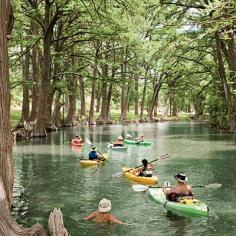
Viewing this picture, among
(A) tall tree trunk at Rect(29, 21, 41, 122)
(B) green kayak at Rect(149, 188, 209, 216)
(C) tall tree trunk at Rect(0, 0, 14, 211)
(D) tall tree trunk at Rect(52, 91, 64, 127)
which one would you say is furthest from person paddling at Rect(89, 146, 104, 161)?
(D) tall tree trunk at Rect(52, 91, 64, 127)

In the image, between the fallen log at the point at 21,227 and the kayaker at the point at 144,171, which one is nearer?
the fallen log at the point at 21,227

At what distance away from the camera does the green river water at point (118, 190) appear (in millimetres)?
11812

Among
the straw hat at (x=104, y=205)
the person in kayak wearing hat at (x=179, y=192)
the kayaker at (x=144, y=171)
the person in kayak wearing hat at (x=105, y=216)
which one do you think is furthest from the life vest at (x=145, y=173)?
the straw hat at (x=104, y=205)

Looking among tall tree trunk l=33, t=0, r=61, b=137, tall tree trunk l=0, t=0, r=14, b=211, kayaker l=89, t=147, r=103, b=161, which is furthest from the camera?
tall tree trunk l=33, t=0, r=61, b=137

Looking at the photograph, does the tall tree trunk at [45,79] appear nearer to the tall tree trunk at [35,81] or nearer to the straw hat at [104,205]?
the tall tree trunk at [35,81]

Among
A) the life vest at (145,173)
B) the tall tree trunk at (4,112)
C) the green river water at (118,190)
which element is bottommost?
the green river water at (118,190)

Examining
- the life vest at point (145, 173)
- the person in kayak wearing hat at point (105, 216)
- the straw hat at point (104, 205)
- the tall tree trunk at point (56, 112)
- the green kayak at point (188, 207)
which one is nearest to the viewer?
the straw hat at point (104, 205)

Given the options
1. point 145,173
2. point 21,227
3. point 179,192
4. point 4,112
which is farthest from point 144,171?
point 21,227

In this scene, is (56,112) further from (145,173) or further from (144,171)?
A: (145,173)

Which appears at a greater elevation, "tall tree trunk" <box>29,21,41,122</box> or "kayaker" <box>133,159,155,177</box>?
"tall tree trunk" <box>29,21,41,122</box>

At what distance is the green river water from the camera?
11.8 m

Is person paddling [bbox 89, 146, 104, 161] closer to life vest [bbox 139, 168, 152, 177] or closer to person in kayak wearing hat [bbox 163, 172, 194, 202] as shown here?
life vest [bbox 139, 168, 152, 177]

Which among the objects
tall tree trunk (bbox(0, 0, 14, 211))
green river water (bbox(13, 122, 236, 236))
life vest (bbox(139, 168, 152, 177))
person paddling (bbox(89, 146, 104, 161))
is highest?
tall tree trunk (bbox(0, 0, 14, 211))

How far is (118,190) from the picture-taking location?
638 inches
